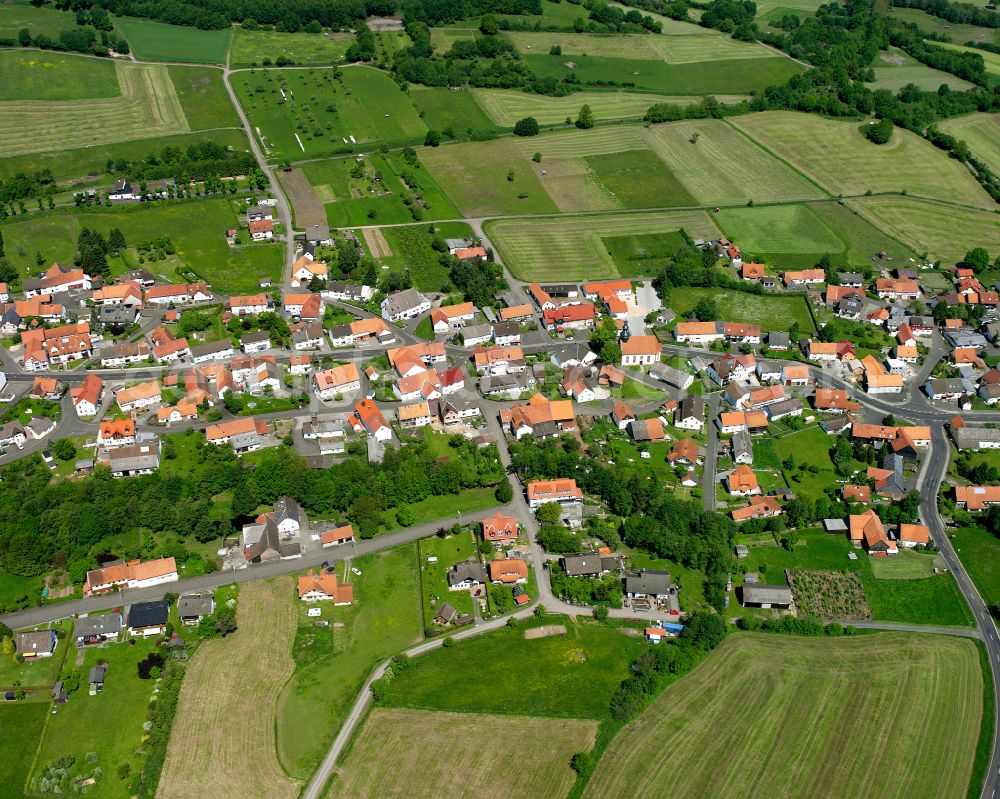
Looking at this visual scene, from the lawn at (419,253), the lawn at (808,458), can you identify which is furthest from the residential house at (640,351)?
the lawn at (419,253)

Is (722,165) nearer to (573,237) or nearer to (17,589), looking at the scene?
(573,237)

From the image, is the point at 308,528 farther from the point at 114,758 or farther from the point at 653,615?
the point at 653,615

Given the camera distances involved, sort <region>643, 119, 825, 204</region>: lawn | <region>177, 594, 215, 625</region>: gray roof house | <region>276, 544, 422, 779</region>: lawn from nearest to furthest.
A: <region>276, 544, 422, 779</region>: lawn < <region>177, 594, 215, 625</region>: gray roof house < <region>643, 119, 825, 204</region>: lawn

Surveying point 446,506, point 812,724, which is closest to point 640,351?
point 446,506

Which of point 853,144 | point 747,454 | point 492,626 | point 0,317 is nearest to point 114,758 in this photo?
point 492,626

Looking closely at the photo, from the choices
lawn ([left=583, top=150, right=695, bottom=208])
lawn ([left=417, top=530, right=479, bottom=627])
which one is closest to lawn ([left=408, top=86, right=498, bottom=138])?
lawn ([left=583, top=150, right=695, bottom=208])

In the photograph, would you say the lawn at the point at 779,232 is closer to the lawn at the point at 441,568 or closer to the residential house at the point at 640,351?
the residential house at the point at 640,351

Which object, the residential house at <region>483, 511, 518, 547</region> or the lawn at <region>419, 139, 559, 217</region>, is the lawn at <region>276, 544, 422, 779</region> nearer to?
the residential house at <region>483, 511, 518, 547</region>
